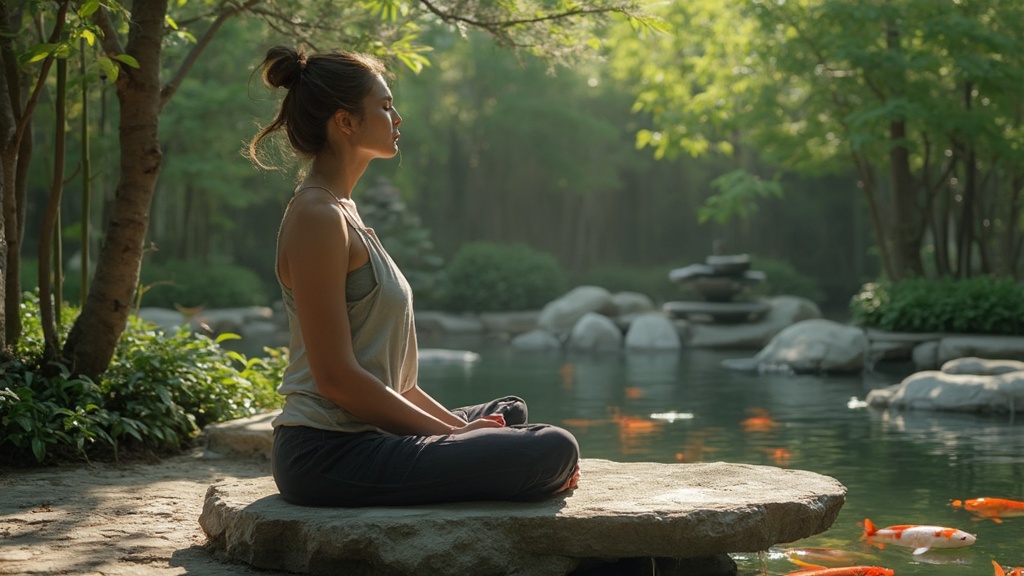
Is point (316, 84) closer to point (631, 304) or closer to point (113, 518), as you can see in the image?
point (113, 518)

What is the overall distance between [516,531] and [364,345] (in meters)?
0.67

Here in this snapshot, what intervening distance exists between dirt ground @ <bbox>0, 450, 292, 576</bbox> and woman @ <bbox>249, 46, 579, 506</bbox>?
1.34 feet

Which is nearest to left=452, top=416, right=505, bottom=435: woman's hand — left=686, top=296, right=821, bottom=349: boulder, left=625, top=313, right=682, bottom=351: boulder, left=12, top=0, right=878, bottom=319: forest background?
left=625, top=313, right=682, bottom=351: boulder

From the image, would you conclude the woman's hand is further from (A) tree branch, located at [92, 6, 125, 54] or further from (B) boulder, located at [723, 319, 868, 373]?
(B) boulder, located at [723, 319, 868, 373]

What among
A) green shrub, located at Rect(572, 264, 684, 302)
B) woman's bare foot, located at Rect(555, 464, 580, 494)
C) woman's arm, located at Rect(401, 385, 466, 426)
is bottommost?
woman's bare foot, located at Rect(555, 464, 580, 494)

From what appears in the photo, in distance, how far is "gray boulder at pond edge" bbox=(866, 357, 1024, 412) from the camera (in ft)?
28.2

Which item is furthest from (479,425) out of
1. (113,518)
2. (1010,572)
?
(1010,572)

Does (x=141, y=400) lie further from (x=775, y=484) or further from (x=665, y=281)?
(x=665, y=281)

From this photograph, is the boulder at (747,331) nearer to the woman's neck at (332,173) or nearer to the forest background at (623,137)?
the forest background at (623,137)

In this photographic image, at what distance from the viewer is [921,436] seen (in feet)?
24.6

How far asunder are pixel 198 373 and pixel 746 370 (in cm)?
818

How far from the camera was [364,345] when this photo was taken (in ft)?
10.5

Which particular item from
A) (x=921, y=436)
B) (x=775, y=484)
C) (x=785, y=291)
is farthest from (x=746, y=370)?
(x=785, y=291)

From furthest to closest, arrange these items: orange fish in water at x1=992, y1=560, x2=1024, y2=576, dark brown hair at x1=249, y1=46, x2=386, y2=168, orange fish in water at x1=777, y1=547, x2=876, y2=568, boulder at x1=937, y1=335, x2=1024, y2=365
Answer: boulder at x1=937, y1=335, x2=1024, y2=365 < orange fish in water at x1=777, y1=547, x2=876, y2=568 < orange fish in water at x1=992, y1=560, x2=1024, y2=576 < dark brown hair at x1=249, y1=46, x2=386, y2=168
